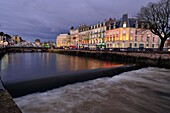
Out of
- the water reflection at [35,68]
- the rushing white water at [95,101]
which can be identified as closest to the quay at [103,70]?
the rushing white water at [95,101]

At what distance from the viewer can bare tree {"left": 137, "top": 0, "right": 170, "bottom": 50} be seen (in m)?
21.5

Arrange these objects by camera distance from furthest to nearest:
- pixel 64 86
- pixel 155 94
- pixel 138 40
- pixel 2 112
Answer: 1. pixel 138 40
2. pixel 64 86
3. pixel 155 94
4. pixel 2 112

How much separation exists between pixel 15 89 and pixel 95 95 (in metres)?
4.87

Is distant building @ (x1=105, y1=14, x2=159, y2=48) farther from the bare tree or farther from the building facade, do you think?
the bare tree

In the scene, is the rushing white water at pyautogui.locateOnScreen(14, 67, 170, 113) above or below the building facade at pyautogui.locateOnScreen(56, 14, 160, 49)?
below

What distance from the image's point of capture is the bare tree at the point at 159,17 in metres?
21.5

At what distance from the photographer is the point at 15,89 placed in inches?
272

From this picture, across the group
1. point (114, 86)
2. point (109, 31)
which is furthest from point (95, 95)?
point (109, 31)

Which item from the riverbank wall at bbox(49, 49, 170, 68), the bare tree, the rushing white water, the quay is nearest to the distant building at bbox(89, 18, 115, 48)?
the quay

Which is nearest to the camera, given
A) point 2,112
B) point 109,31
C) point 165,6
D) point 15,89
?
point 2,112

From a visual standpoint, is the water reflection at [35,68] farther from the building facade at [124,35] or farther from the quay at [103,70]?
the building facade at [124,35]

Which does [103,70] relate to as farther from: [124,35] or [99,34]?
[99,34]

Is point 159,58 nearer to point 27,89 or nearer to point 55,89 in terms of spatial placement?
point 55,89

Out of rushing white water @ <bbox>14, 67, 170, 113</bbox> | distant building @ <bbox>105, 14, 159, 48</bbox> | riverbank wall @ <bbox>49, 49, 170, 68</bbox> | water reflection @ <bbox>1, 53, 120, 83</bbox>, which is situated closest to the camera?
rushing white water @ <bbox>14, 67, 170, 113</bbox>
